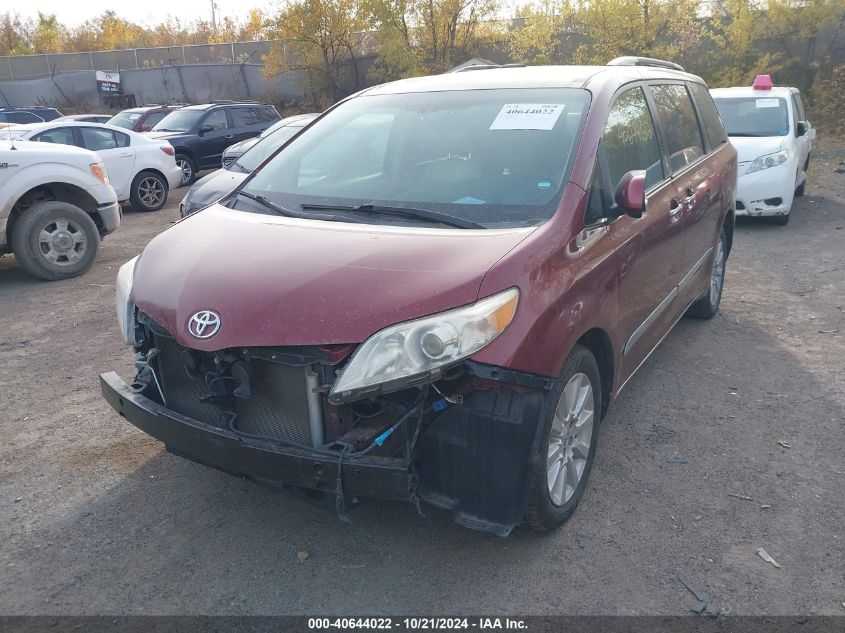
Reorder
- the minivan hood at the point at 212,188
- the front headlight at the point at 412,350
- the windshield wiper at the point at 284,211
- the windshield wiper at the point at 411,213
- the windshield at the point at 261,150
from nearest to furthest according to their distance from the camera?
the front headlight at the point at 412,350 < the windshield wiper at the point at 411,213 < the windshield wiper at the point at 284,211 < the minivan hood at the point at 212,188 < the windshield at the point at 261,150

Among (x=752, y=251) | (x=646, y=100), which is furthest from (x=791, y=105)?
(x=646, y=100)

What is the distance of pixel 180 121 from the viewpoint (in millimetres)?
15469

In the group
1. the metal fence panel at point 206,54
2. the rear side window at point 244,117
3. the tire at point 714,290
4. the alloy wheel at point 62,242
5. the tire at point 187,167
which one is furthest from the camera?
the metal fence panel at point 206,54

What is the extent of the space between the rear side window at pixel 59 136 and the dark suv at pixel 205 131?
3105 mm

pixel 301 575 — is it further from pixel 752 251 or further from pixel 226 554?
pixel 752 251

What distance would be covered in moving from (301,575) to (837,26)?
23899 mm

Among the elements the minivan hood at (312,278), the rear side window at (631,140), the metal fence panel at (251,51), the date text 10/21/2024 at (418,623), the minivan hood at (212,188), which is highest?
the metal fence panel at (251,51)

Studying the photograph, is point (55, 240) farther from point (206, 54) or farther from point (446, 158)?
point (206, 54)

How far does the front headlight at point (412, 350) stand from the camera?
2.46 m

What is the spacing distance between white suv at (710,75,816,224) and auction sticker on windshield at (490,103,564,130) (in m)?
6.14

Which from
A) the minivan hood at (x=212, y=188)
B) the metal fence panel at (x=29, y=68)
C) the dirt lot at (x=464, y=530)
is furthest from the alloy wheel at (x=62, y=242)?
the metal fence panel at (x=29, y=68)

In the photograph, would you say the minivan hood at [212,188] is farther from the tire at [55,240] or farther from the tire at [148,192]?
the tire at [148,192]

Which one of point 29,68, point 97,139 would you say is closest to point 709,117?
point 97,139

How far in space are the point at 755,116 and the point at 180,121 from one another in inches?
445
